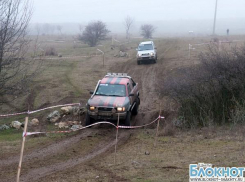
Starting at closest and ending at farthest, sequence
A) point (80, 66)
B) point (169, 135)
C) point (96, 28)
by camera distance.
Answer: point (169, 135)
point (80, 66)
point (96, 28)

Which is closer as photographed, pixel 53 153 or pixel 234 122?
pixel 53 153

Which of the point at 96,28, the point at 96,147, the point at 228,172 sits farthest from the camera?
the point at 96,28

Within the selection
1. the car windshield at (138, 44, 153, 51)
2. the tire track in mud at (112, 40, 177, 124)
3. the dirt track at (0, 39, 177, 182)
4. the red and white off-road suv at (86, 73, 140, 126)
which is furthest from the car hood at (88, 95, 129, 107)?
the car windshield at (138, 44, 153, 51)

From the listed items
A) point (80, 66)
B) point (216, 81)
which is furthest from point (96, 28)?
point (216, 81)

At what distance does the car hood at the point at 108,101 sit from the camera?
481 inches

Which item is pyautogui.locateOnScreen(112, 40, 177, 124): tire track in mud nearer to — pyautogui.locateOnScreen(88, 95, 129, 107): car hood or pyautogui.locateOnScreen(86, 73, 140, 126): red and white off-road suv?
pyautogui.locateOnScreen(86, 73, 140, 126): red and white off-road suv

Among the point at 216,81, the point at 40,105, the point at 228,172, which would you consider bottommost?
the point at 40,105

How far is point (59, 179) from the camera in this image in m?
7.24

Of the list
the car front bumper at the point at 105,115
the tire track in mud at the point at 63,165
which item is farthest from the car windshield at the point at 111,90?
the tire track in mud at the point at 63,165

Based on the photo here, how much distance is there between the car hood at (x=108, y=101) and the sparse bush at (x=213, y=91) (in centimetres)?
192

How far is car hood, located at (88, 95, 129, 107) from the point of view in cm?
1222

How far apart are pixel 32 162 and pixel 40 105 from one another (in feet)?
26.9

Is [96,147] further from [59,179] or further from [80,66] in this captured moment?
[80,66]

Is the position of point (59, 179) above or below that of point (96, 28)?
below
